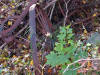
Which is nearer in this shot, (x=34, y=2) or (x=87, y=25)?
(x=34, y=2)

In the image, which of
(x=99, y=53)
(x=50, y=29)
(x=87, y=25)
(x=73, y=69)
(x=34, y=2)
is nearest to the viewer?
(x=73, y=69)

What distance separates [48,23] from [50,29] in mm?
106

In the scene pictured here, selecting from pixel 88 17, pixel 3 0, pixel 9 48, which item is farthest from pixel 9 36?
pixel 88 17

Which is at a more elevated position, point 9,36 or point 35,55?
point 9,36

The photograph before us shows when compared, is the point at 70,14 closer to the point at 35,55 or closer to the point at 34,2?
the point at 34,2

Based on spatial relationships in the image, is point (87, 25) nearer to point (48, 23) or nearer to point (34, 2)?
point (48, 23)

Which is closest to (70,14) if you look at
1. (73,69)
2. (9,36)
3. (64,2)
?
(64,2)

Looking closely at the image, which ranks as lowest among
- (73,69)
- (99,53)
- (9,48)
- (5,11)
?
(73,69)

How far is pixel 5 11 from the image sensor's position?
141 inches

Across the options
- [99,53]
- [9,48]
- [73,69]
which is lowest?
[73,69]

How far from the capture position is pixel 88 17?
3588 millimetres

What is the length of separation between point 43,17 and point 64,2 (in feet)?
2.48

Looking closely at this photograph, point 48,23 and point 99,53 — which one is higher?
point 48,23

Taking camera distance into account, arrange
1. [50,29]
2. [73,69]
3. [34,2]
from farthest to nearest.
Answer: [50,29] → [34,2] → [73,69]
